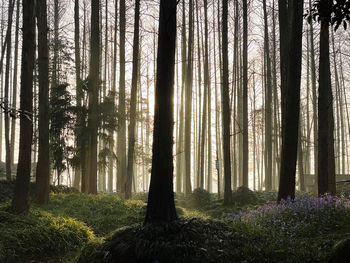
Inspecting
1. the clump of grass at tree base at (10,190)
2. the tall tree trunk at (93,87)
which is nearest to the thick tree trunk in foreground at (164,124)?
the clump of grass at tree base at (10,190)

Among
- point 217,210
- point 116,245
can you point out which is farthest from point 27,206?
point 217,210

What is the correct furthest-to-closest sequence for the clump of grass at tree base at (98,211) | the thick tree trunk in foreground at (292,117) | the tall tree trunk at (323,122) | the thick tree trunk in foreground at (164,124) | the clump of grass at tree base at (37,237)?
the tall tree trunk at (323,122) → the clump of grass at tree base at (98,211) → the thick tree trunk in foreground at (292,117) → the clump of grass at tree base at (37,237) → the thick tree trunk in foreground at (164,124)

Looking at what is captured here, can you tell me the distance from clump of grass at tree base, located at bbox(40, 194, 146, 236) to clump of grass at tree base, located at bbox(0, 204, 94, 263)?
118 centimetres

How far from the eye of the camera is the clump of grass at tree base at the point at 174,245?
14.8 ft

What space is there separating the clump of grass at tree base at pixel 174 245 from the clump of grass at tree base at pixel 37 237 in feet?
4.46

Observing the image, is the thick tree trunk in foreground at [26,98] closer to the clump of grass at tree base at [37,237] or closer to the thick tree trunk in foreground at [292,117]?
the clump of grass at tree base at [37,237]

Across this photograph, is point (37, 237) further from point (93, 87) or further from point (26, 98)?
point (93, 87)

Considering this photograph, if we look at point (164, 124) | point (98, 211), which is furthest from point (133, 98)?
point (164, 124)

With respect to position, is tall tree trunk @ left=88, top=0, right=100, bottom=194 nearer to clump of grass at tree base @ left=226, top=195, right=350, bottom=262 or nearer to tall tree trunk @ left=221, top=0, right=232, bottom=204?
tall tree trunk @ left=221, top=0, right=232, bottom=204

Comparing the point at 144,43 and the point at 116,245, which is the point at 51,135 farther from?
the point at 144,43

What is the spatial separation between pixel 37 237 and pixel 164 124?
3.65 m

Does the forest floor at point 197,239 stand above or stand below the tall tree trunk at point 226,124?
below

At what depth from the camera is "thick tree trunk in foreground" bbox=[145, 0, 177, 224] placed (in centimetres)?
545

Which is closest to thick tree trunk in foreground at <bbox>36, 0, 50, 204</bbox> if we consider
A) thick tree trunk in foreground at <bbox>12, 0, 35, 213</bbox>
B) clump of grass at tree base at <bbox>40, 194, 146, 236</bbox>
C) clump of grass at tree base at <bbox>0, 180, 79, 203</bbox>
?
clump of grass at tree base at <bbox>40, 194, 146, 236</bbox>
